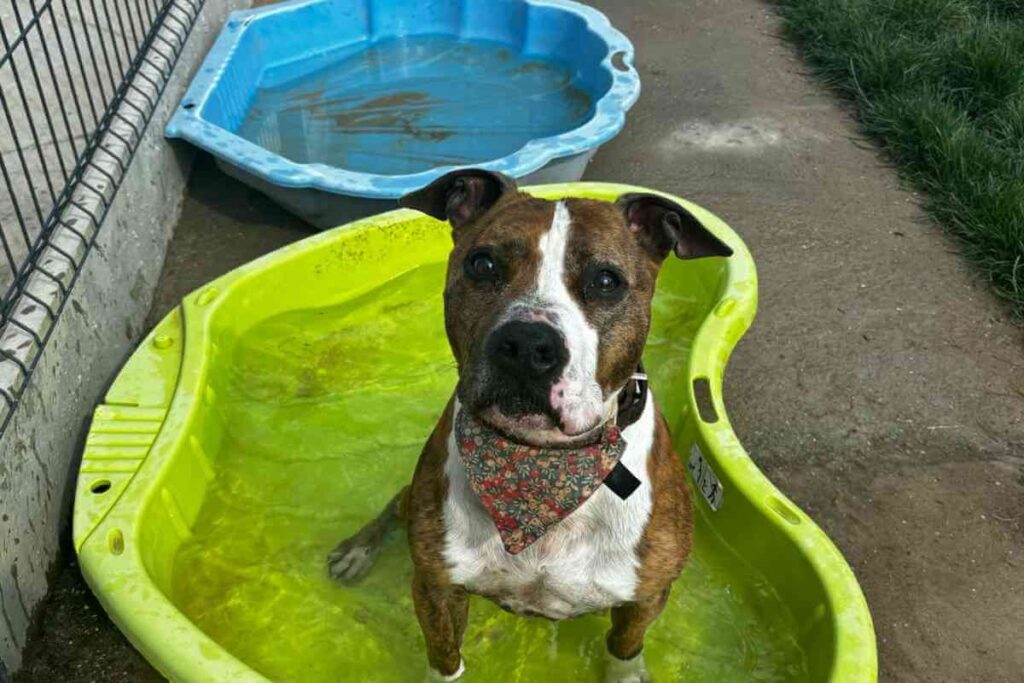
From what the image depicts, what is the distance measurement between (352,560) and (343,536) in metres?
0.27

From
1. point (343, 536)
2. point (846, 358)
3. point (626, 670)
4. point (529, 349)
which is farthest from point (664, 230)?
point (846, 358)

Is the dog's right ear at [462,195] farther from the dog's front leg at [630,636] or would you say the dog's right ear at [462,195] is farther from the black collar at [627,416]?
the dog's front leg at [630,636]

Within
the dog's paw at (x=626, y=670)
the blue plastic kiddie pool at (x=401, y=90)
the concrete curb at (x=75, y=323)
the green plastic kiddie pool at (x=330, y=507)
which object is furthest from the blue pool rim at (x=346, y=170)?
the dog's paw at (x=626, y=670)

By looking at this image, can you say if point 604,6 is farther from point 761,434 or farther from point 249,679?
point 249,679

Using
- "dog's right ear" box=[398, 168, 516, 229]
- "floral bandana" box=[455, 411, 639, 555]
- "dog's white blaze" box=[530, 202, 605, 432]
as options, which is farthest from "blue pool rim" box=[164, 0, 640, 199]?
"floral bandana" box=[455, 411, 639, 555]

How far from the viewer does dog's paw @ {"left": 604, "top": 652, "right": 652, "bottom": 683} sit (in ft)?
10.4

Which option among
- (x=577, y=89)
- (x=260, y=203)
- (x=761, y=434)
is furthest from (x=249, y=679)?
(x=577, y=89)

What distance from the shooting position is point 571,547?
271 cm

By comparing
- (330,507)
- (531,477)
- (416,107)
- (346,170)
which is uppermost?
(531,477)

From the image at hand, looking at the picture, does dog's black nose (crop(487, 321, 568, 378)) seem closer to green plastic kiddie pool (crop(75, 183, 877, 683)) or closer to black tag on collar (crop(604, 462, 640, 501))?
black tag on collar (crop(604, 462, 640, 501))

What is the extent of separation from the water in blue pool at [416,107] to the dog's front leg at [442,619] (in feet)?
12.5

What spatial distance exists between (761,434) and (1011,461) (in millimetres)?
1094

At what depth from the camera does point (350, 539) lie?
12.3ft

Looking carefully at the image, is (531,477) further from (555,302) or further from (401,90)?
(401,90)
